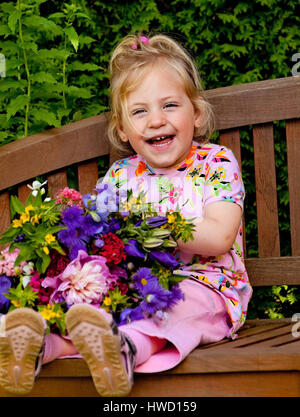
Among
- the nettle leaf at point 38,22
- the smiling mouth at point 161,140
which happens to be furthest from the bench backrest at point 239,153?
the nettle leaf at point 38,22

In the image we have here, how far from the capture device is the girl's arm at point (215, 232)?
98.0 inches

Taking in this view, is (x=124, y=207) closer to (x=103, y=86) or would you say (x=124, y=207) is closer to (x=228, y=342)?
(x=228, y=342)

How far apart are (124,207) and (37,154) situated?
0.87 m

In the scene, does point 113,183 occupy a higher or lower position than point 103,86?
lower

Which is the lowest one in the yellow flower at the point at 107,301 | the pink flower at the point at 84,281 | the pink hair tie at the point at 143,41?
the yellow flower at the point at 107,301

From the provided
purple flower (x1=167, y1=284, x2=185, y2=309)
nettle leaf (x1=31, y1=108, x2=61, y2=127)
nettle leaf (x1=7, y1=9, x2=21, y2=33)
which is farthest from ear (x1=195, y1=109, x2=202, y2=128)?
purple flower (x1=167, y1=284, x2=185, y2=309)

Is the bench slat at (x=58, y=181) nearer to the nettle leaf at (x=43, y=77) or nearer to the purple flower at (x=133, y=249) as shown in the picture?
the nettle leaf at (x=43, y=77)

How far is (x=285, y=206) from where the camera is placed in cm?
350

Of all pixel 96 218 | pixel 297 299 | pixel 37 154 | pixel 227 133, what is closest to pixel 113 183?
pixel 37 154

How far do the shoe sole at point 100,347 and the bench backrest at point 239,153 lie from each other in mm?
1275

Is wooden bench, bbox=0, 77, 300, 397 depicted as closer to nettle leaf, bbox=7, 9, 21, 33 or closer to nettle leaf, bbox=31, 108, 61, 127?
nettle leaf, bbox=31, 108, 61, 127

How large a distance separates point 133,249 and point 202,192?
0.66 metres

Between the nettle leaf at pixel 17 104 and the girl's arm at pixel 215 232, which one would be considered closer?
the girl's arm at pixel 215 232

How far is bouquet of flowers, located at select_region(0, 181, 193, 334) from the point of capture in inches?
84.0
